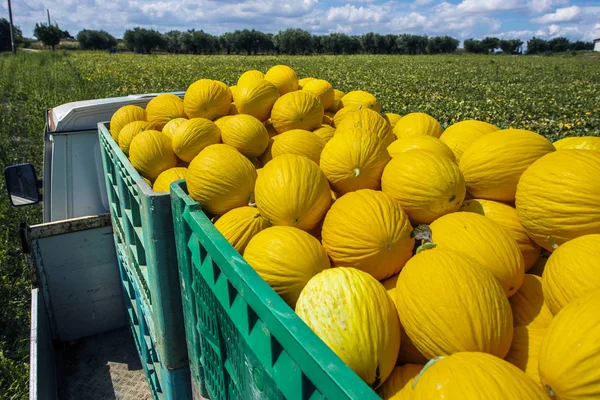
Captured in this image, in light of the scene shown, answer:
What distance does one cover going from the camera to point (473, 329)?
114 cm

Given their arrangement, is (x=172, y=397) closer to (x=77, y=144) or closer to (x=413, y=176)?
(x=413, y=176)

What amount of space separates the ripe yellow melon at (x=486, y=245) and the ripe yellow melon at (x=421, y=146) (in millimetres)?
549

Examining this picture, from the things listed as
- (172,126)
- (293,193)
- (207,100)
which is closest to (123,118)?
(172,126)

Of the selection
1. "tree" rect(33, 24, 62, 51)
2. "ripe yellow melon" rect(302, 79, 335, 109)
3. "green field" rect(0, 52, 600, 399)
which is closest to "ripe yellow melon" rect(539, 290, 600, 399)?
"ripe yellow melon" rect(302, 79, 335, 109)

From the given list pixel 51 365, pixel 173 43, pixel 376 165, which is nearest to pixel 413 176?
pixel 376 165

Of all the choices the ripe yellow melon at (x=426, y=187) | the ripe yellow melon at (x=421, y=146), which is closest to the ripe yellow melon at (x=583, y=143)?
the ripe yellow melon at (x=421, y=146)

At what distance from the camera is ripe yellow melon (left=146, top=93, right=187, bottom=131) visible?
3115 millimetres

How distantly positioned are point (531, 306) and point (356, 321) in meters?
0.70

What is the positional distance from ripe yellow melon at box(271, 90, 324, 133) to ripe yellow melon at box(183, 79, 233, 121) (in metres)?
0.44

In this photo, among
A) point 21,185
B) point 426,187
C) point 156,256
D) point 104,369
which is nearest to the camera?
point 426,187

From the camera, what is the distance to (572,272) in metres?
1.28

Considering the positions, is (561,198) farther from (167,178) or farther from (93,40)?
(93,40)

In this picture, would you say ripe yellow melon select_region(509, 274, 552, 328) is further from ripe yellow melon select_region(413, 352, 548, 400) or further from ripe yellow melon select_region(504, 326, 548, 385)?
ripe yellow melon select_region(413, 352, 548, 400)

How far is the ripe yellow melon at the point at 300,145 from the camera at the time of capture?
89.9 inches
